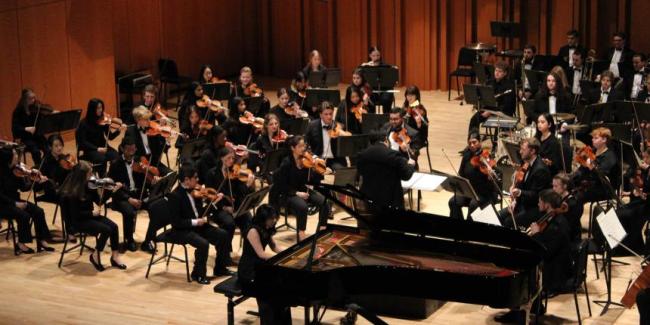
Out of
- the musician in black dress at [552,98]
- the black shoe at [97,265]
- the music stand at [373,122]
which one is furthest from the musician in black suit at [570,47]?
the black shoe at [97,265]

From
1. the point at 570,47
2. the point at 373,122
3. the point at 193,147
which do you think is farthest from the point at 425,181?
the point at 570,47

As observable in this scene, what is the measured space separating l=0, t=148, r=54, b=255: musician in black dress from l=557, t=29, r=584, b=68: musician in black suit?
26.9 feet

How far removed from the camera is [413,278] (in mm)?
7531

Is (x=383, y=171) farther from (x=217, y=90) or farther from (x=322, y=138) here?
(x=217, y=90)

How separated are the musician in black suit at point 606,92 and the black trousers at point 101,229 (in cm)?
633

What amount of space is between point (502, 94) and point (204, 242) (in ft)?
17.1

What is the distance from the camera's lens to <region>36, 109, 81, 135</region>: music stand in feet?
39.6

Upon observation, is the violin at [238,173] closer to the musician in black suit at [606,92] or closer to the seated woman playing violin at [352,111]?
the seated woman playing violin at [352,111]

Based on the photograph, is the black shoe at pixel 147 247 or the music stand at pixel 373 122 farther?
the music stand at pixel 373 122

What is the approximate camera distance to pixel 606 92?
530 inches

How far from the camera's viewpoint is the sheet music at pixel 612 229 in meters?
8.39

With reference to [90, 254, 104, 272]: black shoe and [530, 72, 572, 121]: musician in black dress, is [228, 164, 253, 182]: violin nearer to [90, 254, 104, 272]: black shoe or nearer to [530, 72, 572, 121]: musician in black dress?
[90, 254, 104, 272]: black shoe

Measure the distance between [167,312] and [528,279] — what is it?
336 cm

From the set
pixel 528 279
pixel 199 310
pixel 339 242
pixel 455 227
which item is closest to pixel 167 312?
pixel 199 310
